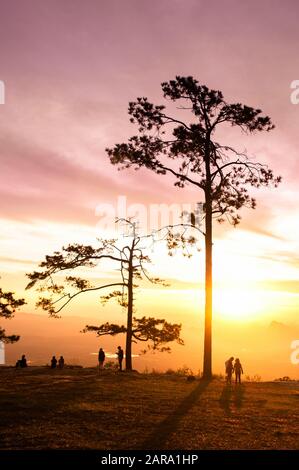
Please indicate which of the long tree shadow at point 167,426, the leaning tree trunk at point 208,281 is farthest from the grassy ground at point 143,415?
the leaning tree trunk at point 208,281

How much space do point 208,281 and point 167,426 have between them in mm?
12597

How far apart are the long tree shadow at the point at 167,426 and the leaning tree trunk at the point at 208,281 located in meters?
5.55

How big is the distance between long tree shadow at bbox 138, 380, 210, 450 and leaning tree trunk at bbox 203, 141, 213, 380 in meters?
Answer: 5.55

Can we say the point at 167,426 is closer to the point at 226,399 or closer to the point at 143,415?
the point at 143,415

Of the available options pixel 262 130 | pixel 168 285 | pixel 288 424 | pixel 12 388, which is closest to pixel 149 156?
pixel 262 130

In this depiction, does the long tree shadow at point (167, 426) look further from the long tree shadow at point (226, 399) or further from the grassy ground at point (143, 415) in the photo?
the long tree shadow at point (226, 399)

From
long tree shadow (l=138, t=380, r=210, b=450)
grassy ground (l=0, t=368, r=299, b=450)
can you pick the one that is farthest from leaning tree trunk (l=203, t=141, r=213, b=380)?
long tree shadow (l=138, t=380, r=210, b=450)

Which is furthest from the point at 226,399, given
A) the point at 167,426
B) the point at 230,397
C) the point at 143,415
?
the point at 167,426

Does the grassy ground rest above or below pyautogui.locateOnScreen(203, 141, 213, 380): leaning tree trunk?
below

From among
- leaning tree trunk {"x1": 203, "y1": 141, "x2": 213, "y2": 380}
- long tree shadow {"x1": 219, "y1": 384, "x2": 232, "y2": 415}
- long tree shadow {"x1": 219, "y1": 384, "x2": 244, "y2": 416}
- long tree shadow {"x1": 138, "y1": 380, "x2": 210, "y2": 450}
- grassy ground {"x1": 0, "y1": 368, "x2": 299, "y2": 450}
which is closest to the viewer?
long tree shadow {"x1": 138, "y1": 380, "x2": 210, "y2": 450}

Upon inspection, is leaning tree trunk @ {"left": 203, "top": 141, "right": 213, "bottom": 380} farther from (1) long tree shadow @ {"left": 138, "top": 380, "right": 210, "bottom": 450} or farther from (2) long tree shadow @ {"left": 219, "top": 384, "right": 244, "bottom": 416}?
(1) long tree shadow @ {"left": 138, "top": 380, "right": 210, "bottom": 450}

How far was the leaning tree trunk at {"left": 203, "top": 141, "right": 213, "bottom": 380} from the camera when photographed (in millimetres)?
24625

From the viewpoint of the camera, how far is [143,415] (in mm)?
14547

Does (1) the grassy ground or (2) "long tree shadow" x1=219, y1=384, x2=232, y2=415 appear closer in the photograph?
(1) the grassy ground
